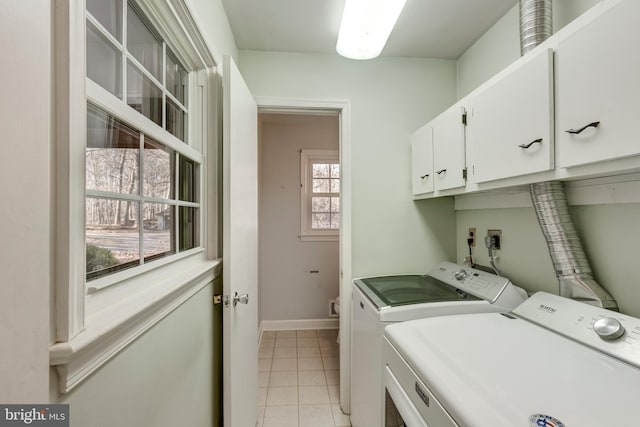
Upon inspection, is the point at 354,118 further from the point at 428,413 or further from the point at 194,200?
the point at 428,413

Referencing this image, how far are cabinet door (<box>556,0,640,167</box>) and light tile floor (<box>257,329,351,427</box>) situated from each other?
196cm

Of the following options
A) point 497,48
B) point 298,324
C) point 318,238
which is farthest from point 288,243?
point 497,48

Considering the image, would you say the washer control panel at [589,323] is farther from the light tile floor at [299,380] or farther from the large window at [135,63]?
the large window at [135,63]

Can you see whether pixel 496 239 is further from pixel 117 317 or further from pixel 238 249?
pixel 117 317

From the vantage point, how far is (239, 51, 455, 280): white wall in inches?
76.5

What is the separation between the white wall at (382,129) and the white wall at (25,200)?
162cm

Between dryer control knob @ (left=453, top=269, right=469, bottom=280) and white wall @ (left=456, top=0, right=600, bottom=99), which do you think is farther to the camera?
dryer control knob @ (left=453, top=269, right=469, bottom=280)

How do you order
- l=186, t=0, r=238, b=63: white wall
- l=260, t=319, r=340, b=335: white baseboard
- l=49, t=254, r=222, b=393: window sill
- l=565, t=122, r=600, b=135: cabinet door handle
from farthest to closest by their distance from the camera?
1. l=260, t=319, r=340, b=335: white baseboard
2. l=186, t=0, r=238, b=63: white wall
3. l=565, t=122, r=600, b=135: cabinet door handle
4. l=49, t=254, r=222, b=393: window sill

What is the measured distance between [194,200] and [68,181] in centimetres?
78

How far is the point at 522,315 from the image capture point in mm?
1174

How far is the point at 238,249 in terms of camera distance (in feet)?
4.45

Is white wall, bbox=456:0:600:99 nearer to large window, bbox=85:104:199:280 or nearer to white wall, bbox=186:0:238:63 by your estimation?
white wall, bbox=186:0:238:63

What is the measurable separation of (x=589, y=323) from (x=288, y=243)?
267 cm

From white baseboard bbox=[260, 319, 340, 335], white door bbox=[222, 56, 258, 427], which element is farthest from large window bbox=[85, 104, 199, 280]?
white baseboard bbox=[260, 319, 340, 335]
